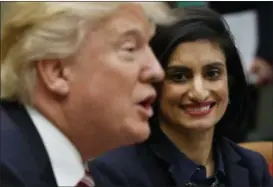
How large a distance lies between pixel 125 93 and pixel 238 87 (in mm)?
157

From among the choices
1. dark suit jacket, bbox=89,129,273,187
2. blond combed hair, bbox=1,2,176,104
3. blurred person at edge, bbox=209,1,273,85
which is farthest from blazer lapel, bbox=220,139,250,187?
blond combed hair, bbox=1,2,176,104

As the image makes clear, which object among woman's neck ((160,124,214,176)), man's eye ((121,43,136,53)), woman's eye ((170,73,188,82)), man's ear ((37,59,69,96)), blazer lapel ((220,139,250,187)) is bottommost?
blazer lapel ((220,139,250,187))

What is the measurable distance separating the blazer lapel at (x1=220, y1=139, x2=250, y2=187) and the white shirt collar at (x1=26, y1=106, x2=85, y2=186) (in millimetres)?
200

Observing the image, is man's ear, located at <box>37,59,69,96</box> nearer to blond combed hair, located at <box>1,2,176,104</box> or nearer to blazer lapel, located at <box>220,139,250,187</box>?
blond combed hair, located at <box>1,2,176,104</box>

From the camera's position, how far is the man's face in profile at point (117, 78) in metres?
0.60

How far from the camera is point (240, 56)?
65 cm

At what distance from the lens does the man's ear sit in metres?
0.59

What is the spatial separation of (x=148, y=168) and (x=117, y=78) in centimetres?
13

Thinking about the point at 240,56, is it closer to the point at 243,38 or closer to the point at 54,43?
the point at 243,38

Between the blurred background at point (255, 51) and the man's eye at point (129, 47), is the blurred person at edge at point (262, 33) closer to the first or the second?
the blurred background at point (255, 51)

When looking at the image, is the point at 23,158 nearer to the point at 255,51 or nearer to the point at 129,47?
the point at 129,47

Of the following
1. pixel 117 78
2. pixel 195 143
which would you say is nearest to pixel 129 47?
pixel 117 78

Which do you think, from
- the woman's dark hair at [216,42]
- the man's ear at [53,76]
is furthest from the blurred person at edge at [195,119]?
the man's ear at [53,76]

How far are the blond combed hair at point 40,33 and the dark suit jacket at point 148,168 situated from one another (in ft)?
0.46
